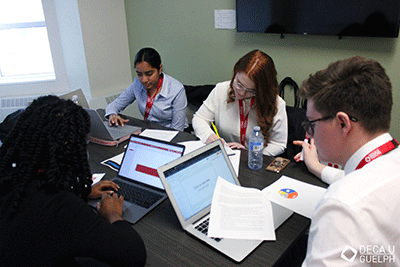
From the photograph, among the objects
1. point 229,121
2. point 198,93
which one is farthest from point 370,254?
point 198,93

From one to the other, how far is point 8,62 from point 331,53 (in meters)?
3.39

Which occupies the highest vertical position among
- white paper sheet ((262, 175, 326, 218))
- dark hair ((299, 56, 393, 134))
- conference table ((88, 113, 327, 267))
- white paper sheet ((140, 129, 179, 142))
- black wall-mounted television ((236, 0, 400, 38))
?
black wall-mounted television ((236, 0, 400, 38))

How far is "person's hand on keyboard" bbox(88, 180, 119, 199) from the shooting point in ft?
4.35

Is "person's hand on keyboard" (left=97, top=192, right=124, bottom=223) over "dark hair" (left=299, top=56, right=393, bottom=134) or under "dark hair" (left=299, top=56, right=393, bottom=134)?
under

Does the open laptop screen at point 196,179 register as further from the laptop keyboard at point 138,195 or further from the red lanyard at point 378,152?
the red lanyard at point 378,152

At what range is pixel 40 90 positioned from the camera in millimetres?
3525

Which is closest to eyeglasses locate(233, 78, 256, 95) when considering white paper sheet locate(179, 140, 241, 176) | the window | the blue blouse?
white paper sheet locate(179, 140, 241, 176)

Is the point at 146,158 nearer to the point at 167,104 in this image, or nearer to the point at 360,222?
the point at 360,222

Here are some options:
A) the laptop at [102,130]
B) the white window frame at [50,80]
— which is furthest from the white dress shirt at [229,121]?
the white window frame at [50,80]

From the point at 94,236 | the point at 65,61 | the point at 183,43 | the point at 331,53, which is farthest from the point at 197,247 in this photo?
the point at 65,61

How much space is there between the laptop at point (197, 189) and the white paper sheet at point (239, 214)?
2 centimetres

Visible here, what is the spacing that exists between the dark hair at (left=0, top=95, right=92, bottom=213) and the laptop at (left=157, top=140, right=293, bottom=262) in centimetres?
30

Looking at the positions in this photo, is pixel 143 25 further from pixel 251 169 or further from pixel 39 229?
pixel 39 229

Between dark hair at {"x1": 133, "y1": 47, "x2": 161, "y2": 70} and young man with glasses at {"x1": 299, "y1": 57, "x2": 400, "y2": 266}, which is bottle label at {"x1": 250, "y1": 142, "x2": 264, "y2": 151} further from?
dark hair at {"x1": 133, "y1": 47, "x2": 161, "y2": 70}
